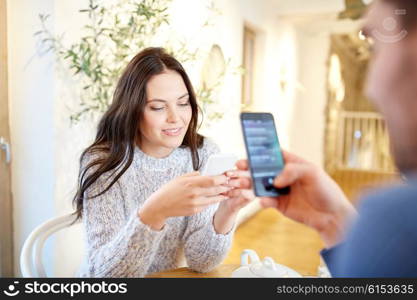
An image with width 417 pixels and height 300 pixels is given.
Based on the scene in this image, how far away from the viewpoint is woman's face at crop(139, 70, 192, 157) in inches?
34.1

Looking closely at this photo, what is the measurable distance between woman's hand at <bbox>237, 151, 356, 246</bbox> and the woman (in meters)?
0.16

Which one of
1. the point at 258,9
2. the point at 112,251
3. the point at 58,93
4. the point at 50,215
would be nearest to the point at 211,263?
the point at 112,251

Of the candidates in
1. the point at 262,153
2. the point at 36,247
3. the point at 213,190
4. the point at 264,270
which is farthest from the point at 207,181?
the point at 36,247

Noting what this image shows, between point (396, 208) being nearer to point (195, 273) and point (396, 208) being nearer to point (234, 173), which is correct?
point (234, 173)

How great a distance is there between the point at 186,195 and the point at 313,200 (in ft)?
0.74

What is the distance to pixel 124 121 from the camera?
884mm

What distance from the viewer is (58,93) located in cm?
103

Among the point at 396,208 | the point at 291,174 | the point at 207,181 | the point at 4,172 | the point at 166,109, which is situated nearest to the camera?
the point at 396,208

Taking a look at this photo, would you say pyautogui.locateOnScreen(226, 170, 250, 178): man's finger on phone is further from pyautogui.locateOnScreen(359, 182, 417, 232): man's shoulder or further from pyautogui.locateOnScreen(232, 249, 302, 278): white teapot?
pyautogui.locateOnScreen(359, 182, 417, 232): man's shoulder

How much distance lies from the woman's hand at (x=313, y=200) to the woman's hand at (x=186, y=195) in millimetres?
105

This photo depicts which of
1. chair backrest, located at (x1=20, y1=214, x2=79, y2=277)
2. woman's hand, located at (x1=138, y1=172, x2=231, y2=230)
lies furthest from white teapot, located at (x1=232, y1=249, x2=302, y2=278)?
chair backrest, located at (x1=20, y1=214, x2=79, y2=277)

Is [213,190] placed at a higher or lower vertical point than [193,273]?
higher

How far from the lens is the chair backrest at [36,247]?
860 mm

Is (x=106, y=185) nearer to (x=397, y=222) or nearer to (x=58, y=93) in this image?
(x=58, y=93)
